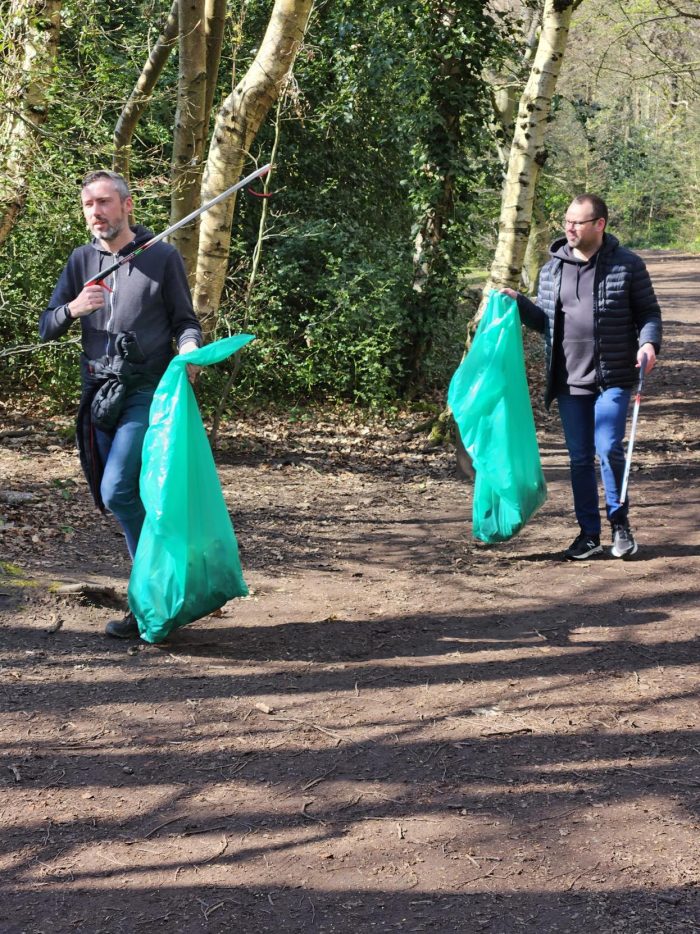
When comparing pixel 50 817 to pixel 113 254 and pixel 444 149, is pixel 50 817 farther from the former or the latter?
pixel 444 149

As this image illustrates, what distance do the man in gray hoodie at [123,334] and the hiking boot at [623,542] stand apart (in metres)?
2.87

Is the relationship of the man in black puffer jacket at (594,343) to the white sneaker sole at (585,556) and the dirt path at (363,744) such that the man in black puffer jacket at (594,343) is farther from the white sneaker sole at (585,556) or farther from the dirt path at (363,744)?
the dirt path at (363,744)

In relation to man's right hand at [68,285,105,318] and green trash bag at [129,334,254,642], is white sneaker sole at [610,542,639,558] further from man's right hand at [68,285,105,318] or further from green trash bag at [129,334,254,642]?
man's right hand at [68,285,105,318]

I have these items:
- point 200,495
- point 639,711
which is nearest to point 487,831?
point 639,711

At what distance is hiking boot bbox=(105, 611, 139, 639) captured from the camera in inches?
187

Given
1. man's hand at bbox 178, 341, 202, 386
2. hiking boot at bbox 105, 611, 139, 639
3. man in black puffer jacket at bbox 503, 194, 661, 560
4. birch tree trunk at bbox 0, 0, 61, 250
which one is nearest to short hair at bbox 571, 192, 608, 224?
man in black puffer jacket at bbox 503, 194, 661, 560

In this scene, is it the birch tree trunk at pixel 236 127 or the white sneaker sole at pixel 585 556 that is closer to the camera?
the white sneaker sole at pixel 585 556

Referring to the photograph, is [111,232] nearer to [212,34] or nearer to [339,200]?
[212,34]

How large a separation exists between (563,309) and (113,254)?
267 cm

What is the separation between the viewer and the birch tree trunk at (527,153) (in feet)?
26.9

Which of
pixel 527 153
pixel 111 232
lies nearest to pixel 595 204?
pixel 111 232

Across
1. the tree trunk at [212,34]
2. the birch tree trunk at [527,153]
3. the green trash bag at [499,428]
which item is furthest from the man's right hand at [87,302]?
the birch tree trunk at [527,153]

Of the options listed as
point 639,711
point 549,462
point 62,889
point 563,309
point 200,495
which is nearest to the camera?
point 62,889

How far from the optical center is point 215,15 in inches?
313
